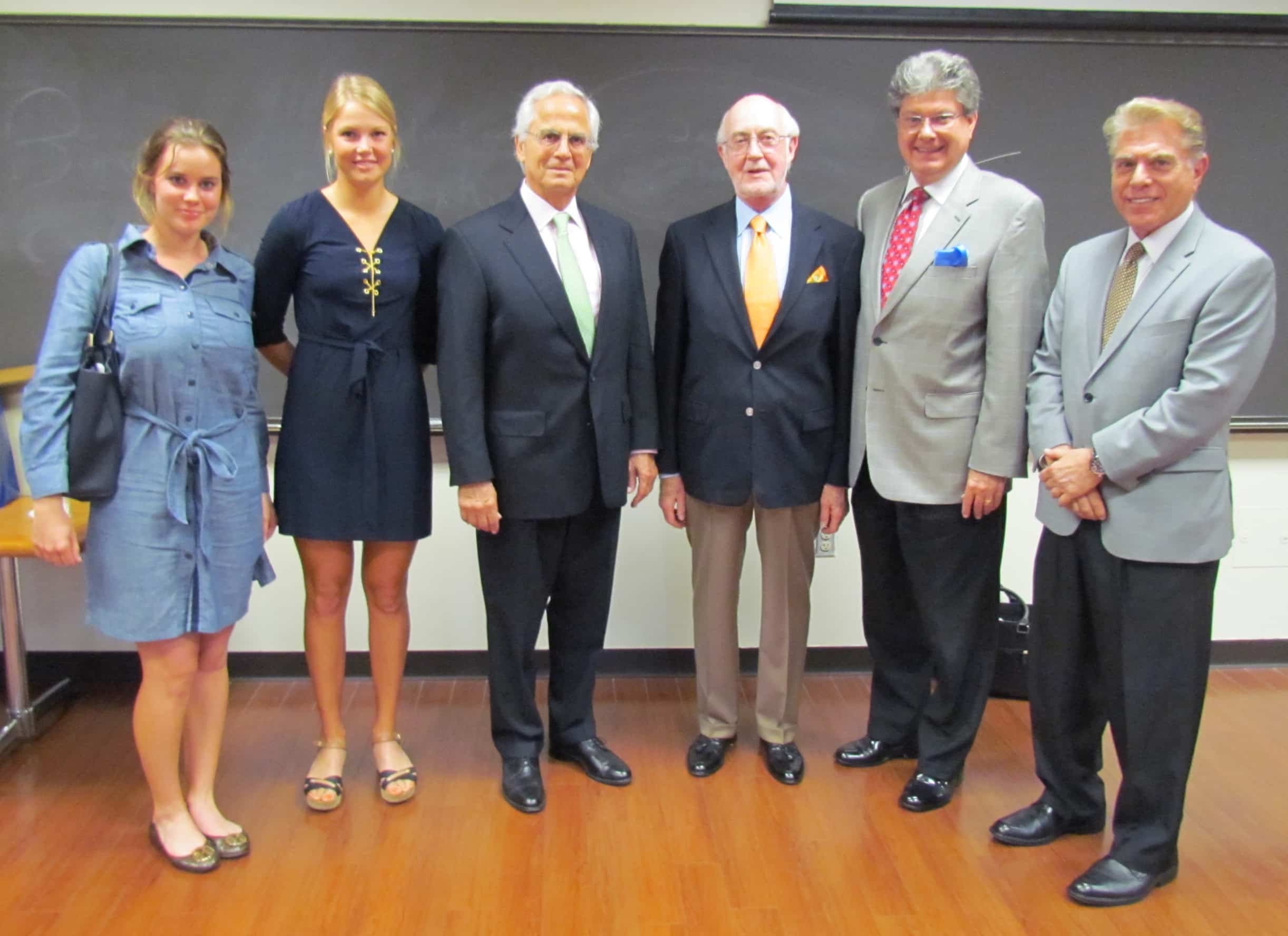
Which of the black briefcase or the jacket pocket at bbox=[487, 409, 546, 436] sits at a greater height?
the jacket pocket at bbox=[487, 409, 546, 436]

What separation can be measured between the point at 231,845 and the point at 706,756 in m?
1.21

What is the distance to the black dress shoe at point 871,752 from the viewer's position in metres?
2.96

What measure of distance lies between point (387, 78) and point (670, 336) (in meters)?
1.31

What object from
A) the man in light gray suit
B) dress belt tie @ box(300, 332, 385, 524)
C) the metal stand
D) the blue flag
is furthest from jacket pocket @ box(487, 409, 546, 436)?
the metal stand

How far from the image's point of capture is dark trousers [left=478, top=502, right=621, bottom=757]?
8.82ft

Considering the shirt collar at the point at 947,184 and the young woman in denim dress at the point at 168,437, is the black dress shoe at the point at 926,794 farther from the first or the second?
the young woman in denim dress at the point at 168,437

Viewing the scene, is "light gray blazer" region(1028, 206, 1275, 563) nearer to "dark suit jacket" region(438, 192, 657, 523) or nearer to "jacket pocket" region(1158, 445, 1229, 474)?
"jacket pocket" region(1158, 445, 1229, 474)

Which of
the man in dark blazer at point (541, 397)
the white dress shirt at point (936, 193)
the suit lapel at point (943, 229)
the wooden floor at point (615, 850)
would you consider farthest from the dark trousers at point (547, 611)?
the white dress shirt at point (936, 193)

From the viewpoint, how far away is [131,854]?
8.24ft

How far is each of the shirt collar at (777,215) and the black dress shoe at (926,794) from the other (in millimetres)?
1432

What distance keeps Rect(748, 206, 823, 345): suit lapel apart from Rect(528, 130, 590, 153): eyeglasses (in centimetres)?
56

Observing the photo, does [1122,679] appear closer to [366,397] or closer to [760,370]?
[760,370]

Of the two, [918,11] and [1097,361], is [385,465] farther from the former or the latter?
[918,11]

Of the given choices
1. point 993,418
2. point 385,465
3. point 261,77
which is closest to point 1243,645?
point 993,418
